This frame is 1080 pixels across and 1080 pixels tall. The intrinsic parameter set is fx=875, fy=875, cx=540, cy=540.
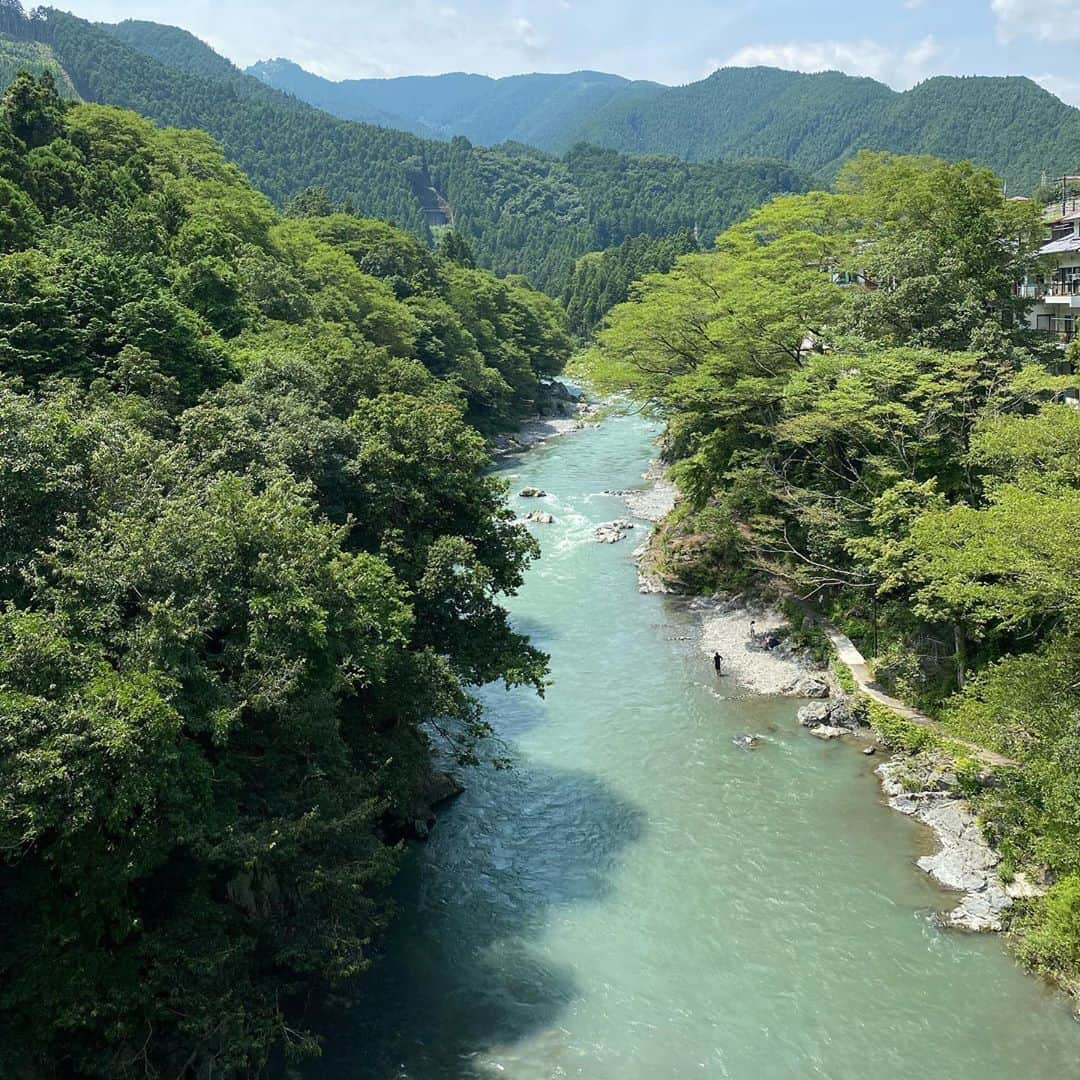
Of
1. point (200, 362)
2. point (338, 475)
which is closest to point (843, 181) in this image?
point (200, 362)

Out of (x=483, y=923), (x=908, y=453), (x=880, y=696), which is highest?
(x=908, y=453)

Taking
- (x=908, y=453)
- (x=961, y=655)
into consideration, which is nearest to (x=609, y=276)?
(x=908, y=453)

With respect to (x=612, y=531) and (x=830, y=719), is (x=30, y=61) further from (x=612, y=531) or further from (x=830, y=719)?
(x=830, y=719)

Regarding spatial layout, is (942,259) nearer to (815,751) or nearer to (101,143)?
→ (815,751)

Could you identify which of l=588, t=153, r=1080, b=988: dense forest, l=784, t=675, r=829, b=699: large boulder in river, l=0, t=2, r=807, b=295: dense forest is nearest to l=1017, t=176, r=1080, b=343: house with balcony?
l=588, t=153, r=1080, b=988: dense forest

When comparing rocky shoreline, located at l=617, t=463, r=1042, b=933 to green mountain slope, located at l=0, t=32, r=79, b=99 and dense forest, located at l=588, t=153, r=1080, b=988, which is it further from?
green mountain slope, located at l=0, t=32, r=79, b=99

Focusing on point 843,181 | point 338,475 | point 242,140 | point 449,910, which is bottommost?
point 449,910
